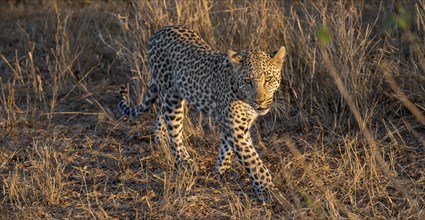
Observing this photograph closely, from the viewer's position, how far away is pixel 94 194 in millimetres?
6609

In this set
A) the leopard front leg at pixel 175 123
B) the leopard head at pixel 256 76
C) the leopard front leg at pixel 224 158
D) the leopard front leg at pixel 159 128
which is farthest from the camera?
the leopard front leg at pixel 159 128

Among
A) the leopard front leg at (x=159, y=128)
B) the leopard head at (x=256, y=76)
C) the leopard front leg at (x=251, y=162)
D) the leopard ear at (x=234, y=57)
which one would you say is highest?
the leopard ear at (x=234, y=57)

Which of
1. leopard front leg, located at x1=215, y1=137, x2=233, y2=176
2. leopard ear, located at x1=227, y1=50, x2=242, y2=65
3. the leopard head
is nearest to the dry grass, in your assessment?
leopard front leg, located at x1=215, y1=137, x2=233, y2=176

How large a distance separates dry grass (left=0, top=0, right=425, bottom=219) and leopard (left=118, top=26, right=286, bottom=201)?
208mm

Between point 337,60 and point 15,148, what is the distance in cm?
298

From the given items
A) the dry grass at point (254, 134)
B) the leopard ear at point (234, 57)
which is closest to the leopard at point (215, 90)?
the leopard ear at point (234, 57)

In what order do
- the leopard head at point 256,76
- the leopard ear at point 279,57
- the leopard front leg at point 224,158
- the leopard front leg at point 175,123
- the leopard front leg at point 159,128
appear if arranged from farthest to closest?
the leopard front leg at point 159,128 → the leopard front leg at point 175,123 → the leopard front leg at point 224,158 → the leopard ear at point 279,57 → the leopard head at point 256,76

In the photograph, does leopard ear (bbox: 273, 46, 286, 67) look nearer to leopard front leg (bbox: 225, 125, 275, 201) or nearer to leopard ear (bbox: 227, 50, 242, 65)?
leopard ear (bbox: 227, 50, 242, 65)

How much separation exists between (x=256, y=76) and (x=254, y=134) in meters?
1.76

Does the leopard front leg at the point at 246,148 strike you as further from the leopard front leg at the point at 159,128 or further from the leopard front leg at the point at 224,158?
the leopard front leg at the point at 159,128

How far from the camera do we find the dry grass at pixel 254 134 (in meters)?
6.32

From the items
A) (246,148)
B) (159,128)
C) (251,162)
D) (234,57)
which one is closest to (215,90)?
(234,57)

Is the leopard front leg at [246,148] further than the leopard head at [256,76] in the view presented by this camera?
Yes

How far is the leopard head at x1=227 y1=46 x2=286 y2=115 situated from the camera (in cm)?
629
